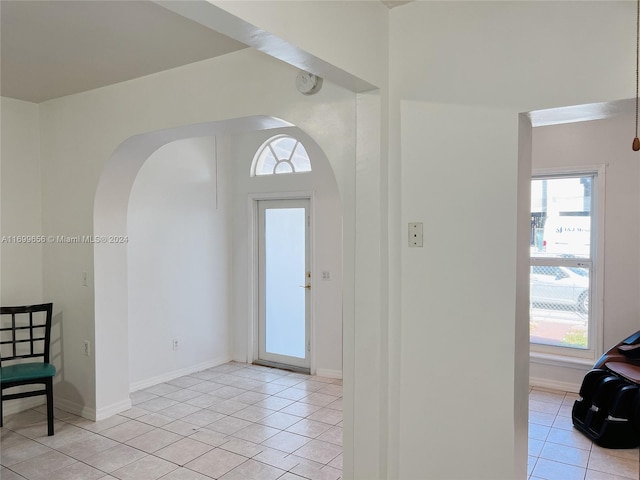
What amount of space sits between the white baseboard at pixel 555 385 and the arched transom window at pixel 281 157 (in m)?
3.00

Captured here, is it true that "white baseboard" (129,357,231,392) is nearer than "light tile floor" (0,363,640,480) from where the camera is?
No

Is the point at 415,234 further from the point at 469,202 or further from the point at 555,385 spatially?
the point at 555,385

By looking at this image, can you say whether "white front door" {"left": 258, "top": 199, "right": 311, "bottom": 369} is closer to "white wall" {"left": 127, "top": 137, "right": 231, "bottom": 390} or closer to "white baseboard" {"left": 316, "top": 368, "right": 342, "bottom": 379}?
A: "white baseboard" {"left": 316, "top": 368, "right": 342, "bottom": 379}

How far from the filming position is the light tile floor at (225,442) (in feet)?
9.61

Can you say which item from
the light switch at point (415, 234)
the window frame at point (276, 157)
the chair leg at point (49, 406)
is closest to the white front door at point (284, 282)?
the window frame at point (276, 157)

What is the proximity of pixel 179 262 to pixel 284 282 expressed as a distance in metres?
1.13

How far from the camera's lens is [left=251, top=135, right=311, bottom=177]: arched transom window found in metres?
4.94

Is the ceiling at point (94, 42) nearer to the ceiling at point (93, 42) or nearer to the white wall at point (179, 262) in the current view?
the ceiling at point (93, 42)

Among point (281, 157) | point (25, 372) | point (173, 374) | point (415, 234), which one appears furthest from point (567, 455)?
point (25, 372)

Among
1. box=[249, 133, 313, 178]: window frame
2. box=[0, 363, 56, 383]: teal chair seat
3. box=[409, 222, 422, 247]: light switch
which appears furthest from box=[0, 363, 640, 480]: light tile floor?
box=[249, 133, 313, 178]: window frame

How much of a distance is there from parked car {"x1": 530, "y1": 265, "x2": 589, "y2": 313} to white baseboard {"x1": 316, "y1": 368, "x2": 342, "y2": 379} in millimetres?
2032

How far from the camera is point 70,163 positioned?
12.5ft

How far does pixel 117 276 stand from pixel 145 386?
129 cm

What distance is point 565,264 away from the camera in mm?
4383
